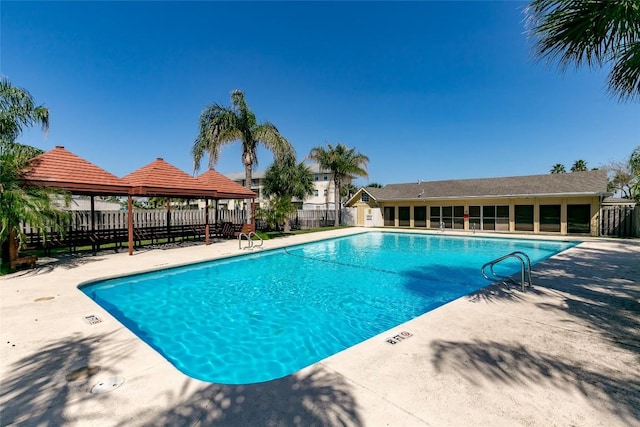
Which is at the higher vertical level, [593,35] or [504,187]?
[593,35]

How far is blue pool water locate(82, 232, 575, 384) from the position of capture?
488 centimetres

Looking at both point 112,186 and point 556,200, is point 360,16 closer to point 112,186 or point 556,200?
point 112,186

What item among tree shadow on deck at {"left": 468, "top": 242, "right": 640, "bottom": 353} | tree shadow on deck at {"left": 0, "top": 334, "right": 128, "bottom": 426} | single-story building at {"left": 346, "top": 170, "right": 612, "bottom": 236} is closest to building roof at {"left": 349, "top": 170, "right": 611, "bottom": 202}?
single-story building at {"left": 346, "top": 170, "right": 612, "bottom": 236}

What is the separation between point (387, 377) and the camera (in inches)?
126

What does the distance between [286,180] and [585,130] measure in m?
21.4

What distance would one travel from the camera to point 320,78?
22.0 m

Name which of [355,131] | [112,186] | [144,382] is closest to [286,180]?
[355,131]

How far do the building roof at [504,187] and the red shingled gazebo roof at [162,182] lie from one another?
675 inches

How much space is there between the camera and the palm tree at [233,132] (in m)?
16.9

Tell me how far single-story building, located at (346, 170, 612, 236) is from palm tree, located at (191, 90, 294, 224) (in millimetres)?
12895

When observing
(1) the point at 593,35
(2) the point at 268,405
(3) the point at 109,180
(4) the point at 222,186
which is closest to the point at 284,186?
(4) the point at 222,186

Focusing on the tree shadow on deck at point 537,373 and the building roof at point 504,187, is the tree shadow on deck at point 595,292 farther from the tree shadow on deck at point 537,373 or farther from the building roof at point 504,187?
the building roof at point 504,187

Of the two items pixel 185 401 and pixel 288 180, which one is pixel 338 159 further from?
pixel 185 401

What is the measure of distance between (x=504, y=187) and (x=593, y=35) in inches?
790
